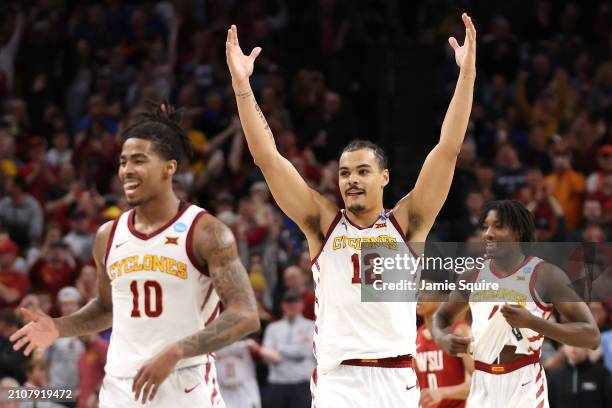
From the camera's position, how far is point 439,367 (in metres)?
8.70

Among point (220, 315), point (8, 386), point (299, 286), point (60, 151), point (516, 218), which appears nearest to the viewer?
point (220, 315)

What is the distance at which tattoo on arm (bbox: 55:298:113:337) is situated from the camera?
6.41 m

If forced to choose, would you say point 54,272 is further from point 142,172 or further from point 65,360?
point 142,172

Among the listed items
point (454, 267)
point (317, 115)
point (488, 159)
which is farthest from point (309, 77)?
point (454, 267)

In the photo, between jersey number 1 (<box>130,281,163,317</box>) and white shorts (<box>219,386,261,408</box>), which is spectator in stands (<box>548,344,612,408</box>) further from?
jersey number 1 (<box>130,281,163,317</box>)

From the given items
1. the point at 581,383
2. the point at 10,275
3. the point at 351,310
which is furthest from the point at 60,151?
the point at 351,310

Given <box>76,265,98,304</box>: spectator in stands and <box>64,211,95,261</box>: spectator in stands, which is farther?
<box>64,211,95,261</box>: spectator in stands

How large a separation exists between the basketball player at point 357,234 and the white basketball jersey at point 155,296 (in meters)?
0.77

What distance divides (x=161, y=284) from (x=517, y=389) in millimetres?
2620

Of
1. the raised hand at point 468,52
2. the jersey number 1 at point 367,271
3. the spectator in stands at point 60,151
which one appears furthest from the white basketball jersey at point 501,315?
the spectator in stands at point 60,151

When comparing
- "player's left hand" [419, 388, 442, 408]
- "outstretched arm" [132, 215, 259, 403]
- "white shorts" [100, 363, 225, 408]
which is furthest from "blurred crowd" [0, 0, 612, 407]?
"outstretched arm" [132, 215, 259, 403]

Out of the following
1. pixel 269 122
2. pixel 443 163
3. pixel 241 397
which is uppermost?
pixel 269 122

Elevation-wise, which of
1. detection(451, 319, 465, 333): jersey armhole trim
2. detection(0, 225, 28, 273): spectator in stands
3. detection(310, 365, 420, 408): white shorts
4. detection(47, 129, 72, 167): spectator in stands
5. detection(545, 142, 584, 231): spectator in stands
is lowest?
detection(310, 365, 420, 408): white shorts

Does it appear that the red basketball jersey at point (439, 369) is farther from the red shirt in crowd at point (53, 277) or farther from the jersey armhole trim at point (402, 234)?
the red shirt in crowd at point (53, 277)
